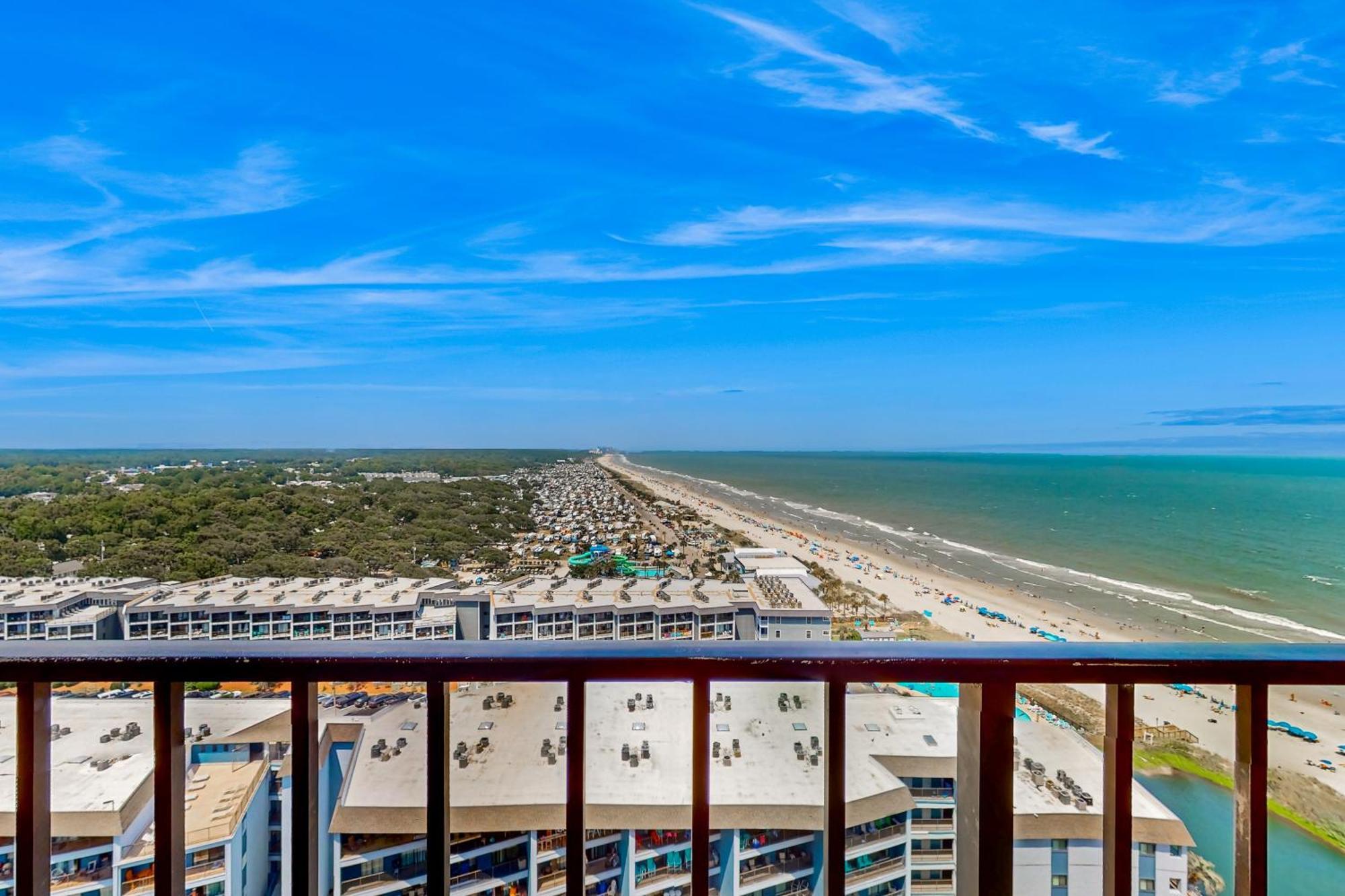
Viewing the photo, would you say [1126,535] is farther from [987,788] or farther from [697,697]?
[697,697]

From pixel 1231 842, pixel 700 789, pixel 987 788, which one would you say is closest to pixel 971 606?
pixel 1231 842

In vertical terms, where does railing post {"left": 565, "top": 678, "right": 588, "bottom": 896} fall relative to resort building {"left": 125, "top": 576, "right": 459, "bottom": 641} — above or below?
above

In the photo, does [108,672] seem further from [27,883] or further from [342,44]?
Answer: [342,44]

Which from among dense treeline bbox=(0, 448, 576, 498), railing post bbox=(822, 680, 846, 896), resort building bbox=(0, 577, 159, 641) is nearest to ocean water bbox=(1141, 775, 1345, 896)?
railing post bbox=(822, 680, 846, 896)

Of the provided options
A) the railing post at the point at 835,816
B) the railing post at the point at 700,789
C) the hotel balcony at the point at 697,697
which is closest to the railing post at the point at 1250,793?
the hotel balcony at the point at 697,697

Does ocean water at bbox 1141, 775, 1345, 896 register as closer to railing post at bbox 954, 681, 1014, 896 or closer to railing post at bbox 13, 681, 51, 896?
railing post at bbox 954, 681, 1014, 896

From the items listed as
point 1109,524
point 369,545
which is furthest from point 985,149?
point 1109,524

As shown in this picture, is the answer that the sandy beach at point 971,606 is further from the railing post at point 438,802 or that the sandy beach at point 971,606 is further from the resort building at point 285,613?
the resort building at point 285,613
